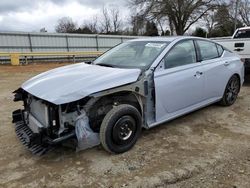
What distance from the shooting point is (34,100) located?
3.60 metres

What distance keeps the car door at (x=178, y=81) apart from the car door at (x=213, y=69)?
0.21 meters

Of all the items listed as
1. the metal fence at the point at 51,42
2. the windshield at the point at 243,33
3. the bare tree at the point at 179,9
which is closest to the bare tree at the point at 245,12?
the bare tree at the point at 179,9

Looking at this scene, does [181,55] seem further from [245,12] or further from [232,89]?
[245,12]

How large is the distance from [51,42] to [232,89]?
1718 cm

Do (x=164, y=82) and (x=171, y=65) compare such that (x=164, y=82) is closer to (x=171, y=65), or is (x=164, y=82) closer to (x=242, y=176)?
(x=171, y=65)

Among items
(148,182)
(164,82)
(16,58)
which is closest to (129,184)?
(148,182)

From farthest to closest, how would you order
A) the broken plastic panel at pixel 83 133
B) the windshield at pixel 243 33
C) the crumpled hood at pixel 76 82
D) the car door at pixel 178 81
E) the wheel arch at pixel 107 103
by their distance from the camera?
1. the windshield at pixel 243 33
2. the car door at pixel 178 81
3. the wheel arch at pixel 107 103
4. the broken plastic panel at pixel 83 133
5. the crumpled hood at pixel 76 82

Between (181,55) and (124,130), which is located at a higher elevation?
(181,55)


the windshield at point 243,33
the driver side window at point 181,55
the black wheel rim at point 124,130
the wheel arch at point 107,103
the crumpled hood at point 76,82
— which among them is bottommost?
the black wheel rim at point 124,130

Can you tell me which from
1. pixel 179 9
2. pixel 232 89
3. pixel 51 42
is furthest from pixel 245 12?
pixel 232 89

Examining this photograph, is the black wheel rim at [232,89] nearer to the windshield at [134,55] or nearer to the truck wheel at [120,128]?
the windshield at [134,55]

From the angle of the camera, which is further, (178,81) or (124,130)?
(178,81)

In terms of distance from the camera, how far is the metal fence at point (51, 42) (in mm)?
18203

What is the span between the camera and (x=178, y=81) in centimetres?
411
